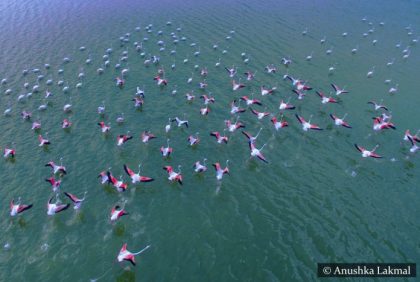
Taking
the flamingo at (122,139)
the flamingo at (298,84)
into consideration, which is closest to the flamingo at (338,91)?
the flamingo at (298,84)

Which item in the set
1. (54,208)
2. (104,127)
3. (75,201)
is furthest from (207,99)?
(54,208)

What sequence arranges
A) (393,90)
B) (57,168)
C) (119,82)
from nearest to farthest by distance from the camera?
(57,168) < (119,82) < (393,90)

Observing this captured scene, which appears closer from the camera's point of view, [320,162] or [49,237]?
[49,237]

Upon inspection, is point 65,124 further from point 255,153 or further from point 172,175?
point 255,153

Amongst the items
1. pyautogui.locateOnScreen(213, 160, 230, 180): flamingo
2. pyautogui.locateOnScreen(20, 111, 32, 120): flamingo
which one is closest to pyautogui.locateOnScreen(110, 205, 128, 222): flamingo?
pyautogui.locateOnScreen(213, 160, 230, 180): flamingo

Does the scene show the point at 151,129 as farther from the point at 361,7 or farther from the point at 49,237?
the point at 361,7

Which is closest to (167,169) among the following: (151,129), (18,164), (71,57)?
(151,129)

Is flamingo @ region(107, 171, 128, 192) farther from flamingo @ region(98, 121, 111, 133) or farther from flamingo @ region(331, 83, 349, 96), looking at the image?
flamingo @ region(331, 83, 349, 96)

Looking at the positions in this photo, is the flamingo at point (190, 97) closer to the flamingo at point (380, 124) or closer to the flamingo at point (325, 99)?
the flamingo at point (325, 99)
